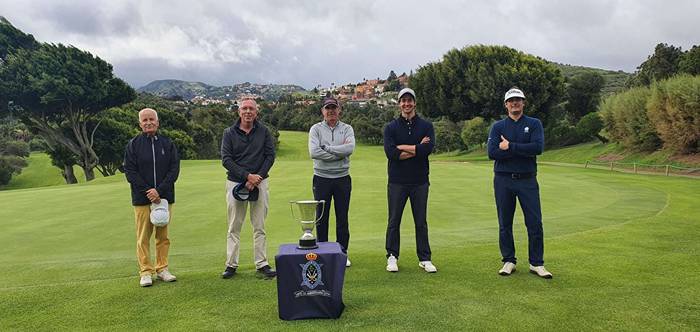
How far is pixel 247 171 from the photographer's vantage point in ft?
17.5

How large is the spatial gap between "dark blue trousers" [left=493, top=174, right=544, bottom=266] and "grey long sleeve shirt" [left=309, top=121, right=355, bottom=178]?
5.94ft

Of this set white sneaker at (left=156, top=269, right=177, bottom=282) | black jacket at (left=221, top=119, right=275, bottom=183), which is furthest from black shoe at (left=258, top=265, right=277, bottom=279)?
black jacket at (left=221, top=119, right=275, bottom=183)

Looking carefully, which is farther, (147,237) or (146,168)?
(147,237)

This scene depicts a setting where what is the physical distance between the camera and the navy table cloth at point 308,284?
3973 millimetres

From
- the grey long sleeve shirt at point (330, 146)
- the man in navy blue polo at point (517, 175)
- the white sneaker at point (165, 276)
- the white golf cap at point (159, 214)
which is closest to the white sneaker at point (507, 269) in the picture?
the man in navy blue polo at point (517, 175)

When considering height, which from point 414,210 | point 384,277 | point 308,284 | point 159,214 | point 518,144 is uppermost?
point 518,144

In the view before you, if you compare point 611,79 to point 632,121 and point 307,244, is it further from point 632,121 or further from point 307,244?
point 307,244

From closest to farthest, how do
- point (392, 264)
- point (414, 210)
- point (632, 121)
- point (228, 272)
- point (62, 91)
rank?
1. point (228, 272)
2. point (392, 264)
3. point (414, 210)
4. point (632, 121)
5. point (62, 91)

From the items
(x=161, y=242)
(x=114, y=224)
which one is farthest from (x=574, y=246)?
(x=114, y=224)

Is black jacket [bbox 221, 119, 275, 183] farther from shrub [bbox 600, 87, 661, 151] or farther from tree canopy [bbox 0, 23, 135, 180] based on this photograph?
tree canopy [bbox 0, 23, 135, 180]

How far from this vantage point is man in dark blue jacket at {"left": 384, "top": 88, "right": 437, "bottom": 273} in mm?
5484

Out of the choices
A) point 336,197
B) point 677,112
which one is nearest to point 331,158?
point 336,197

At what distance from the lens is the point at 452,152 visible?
5500 cm

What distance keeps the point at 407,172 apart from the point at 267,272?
6.51 feet
